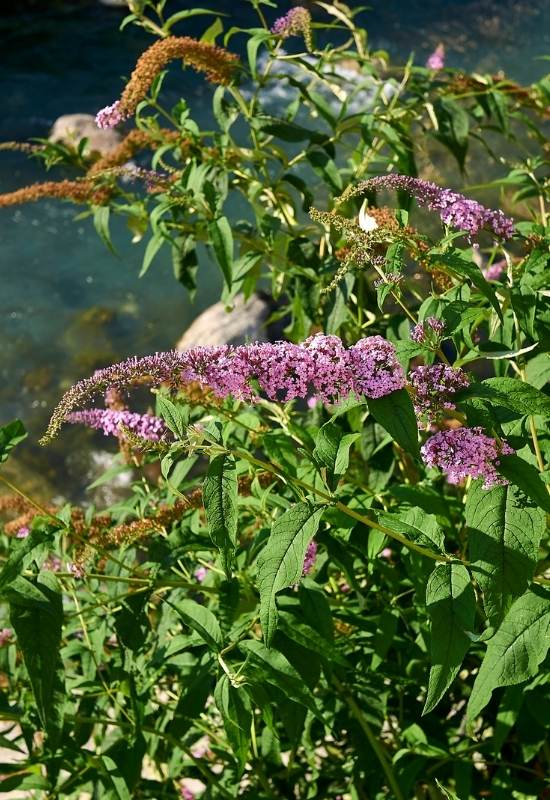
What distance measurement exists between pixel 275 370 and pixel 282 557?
0.30 meters

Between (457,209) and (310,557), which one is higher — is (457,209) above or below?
above

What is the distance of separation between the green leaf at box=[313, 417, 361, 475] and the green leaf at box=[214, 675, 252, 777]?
0.50 metres

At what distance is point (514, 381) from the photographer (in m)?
1.55

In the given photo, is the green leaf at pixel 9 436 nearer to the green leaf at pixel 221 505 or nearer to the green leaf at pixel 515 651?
the green leaf at pixel 221 505

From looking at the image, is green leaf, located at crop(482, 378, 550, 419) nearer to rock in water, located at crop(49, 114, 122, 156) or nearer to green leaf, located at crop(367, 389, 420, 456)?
green leaf, located at crop(367, 389, 420, 456)

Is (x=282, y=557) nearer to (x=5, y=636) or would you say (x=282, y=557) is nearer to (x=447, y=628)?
(x=447, y=628)

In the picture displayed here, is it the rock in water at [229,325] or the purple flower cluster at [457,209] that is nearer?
the purple flower cluster at [457,209]

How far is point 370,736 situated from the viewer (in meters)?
2.20

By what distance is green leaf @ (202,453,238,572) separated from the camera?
1563 mm

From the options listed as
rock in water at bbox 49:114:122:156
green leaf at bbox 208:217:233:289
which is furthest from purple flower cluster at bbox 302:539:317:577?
rock in water at bbox 49:114:122:156

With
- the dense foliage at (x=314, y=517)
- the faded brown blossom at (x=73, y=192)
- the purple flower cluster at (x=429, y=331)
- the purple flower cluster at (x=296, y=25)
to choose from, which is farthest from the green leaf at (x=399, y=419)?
the faded brown blossom at (x=73, y=192)

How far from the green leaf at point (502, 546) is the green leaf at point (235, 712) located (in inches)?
21.9

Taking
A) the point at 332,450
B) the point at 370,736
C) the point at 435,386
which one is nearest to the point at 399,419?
the point at 435,386

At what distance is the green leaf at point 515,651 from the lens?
1.67 meters
